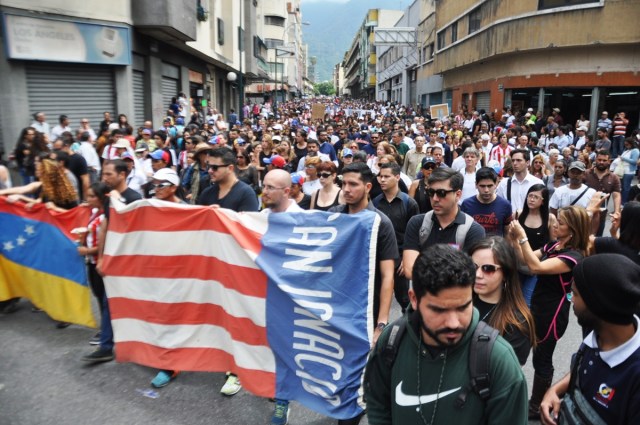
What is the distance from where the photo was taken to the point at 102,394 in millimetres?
4297

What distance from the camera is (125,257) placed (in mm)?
4555

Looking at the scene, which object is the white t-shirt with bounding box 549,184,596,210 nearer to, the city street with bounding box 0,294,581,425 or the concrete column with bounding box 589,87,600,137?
the city street with bounding box 0,294,581,425

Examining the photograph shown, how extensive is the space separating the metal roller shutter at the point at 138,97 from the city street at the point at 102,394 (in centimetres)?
1362

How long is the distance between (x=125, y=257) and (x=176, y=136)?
966 cm

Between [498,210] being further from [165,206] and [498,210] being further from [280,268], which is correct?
[165,206]

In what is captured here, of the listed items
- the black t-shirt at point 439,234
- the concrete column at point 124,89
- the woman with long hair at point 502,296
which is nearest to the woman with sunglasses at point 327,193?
the black t-shirt at point 439,234

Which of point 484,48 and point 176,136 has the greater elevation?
point 484,48

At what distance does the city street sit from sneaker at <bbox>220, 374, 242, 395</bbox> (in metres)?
0.05

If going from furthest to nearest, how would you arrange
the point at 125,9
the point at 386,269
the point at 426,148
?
1. the point at 125,9
2. the point at 426,148
3. the point at 386,269

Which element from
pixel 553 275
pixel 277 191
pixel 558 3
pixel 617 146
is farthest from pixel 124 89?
pixel 558 3

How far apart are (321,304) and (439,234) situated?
1.09 m

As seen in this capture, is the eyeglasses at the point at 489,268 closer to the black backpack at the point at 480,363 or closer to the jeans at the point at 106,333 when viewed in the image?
the black backpack at the point at 480,363

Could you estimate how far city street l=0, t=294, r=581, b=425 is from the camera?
3.96 meters

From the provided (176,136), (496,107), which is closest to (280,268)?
(176,136)
